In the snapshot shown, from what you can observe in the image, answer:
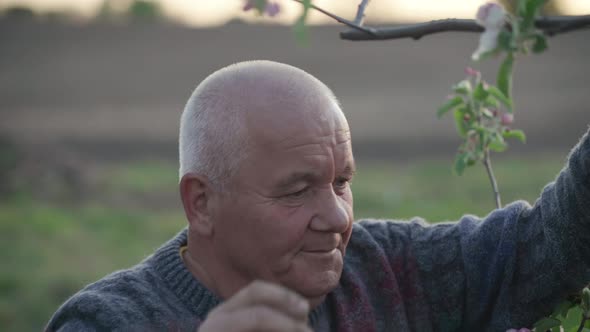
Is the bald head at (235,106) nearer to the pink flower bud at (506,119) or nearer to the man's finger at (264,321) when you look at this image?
the pink flower bud at (506,119)

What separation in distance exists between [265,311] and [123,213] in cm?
760

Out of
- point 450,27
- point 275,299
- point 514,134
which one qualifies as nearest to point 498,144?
point 514,134

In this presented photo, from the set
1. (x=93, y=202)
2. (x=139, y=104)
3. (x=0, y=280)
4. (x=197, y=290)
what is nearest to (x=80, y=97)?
(x=139, y=104)

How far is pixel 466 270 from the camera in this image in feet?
8.52

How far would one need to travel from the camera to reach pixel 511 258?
2.49 m

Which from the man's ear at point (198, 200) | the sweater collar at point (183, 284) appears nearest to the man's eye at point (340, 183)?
the man's ear at point (198, 200)

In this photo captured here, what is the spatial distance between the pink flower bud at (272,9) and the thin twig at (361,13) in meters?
0.26

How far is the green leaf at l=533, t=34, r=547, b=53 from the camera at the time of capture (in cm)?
182

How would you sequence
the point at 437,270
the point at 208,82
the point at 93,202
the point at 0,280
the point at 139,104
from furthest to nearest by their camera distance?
1. the point at 139,104
2. the point at 93,202
3. the point at 0,280
4. the point at 437,270
5. the point at 208,82

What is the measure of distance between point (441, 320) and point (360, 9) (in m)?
0.81

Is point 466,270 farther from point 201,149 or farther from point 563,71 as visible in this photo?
point 563,71

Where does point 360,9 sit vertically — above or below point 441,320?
above

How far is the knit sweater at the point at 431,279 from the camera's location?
2363 mm

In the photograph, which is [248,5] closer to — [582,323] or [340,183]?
[340,183]
